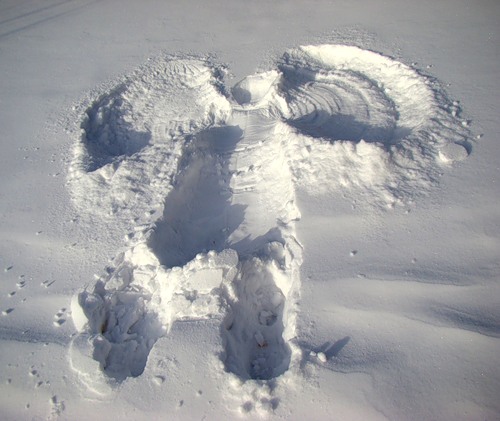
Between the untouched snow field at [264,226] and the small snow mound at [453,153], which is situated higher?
the small snow mound at [453,153]

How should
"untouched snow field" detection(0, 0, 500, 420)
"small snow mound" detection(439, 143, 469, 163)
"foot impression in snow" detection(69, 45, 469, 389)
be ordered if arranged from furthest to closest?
"small snow mound" detection(439, 143, 469, 163), "foot impression in snow" detection(69, 45, 469, 389), "untouched snow field" detection(0, 0, 500, 420)

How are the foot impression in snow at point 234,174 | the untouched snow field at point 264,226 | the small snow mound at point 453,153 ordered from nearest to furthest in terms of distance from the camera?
1. the untouched snow field at point 264,226
2. the foot impression in snow at point 234,174
3. the small snow mound at point 453,153

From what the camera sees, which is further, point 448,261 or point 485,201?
point 485,201

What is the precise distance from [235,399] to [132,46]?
4.60 m

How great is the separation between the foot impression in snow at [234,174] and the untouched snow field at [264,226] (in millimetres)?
17

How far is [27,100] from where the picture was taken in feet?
15.0

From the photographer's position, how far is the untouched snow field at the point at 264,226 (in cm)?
214

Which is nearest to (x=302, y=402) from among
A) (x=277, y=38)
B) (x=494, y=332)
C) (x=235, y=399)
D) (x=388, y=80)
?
(x=235, y=399)

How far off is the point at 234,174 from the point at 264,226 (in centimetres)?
68

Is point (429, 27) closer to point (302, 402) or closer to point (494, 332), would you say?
point (494, 332)

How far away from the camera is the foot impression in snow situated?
252 cm

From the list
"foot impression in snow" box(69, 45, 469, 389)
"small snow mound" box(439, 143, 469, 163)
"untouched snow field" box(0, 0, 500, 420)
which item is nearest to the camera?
"untouched snow field" box(0, 0, 500, 420)

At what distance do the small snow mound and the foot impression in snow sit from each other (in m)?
0.01

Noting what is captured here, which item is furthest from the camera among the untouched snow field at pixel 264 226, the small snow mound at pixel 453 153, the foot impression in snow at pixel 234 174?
the small snow mound at pixel 453 153
